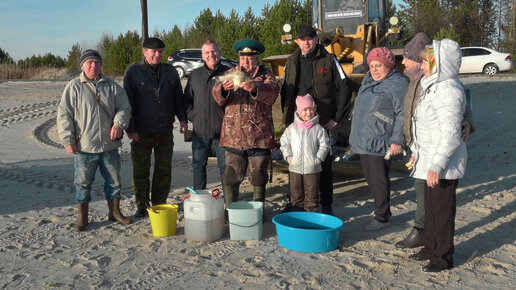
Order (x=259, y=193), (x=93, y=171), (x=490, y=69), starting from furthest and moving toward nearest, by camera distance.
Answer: (x=490, y=69), (x=259, y=193), (x=93, y=171)

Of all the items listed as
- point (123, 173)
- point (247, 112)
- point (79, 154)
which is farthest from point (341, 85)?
point (123, 173)

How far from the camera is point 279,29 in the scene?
20.1 meters

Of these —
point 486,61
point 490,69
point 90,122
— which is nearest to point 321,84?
point 90,122

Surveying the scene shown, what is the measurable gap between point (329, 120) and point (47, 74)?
23.5 m

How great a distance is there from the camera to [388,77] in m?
3.96

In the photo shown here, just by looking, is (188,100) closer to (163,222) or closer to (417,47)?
(163,222)

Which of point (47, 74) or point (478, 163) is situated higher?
point (47, 74)

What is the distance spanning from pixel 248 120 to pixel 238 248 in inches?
43.9

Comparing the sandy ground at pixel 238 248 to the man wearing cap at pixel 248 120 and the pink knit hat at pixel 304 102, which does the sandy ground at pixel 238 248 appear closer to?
the man wearing cap at pixel 248 120

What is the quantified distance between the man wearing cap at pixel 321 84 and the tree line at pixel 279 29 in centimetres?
1483

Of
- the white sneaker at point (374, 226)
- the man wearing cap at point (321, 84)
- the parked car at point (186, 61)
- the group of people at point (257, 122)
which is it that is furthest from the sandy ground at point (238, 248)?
the parked car at point (186, 61)

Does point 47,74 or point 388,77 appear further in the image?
point 47,74

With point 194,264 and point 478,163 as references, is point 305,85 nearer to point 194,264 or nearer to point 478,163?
point 194,264

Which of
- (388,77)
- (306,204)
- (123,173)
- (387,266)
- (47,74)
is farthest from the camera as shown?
(47,74)
